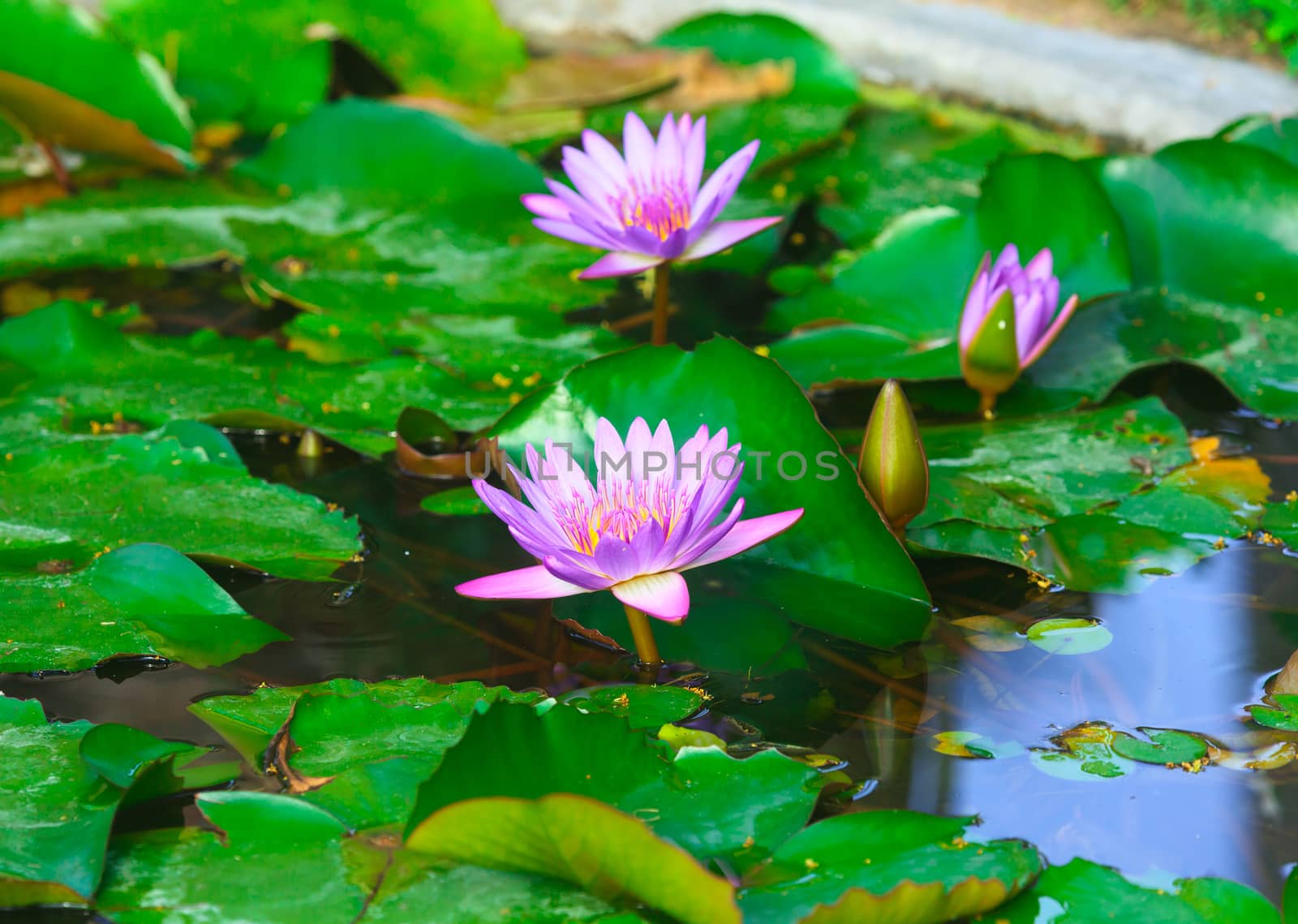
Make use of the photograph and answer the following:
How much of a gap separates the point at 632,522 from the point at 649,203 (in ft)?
2.24

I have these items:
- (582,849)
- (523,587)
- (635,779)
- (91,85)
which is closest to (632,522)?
(523,587)

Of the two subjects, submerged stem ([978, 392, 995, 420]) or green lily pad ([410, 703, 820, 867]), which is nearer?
green lily pad ([410, 703, 820, 867])

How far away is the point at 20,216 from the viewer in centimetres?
251

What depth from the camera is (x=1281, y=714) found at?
128 centimetres

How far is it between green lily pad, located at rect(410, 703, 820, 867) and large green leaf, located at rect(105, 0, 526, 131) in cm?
236

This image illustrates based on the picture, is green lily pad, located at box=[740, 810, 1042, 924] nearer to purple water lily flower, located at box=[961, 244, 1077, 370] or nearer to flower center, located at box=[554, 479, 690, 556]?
flower center, located at box=[554, 479, 690, 556]

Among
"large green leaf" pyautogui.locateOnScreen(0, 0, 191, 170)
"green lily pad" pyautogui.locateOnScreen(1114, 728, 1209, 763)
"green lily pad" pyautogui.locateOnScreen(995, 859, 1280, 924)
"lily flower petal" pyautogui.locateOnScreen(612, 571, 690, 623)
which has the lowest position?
"green lily pad" pyautogui.locateOnScreen(995, 859, 1280, 924)

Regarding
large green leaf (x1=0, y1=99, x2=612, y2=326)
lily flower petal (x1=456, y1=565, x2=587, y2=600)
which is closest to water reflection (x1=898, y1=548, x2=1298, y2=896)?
lily flower petal (x1=456, y1=565, x2=587, y2=600)

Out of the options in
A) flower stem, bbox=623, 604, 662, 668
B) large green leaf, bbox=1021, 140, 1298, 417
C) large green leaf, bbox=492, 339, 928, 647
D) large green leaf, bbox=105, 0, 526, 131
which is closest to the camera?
flower stem, bbox=623, 604, 662, 668

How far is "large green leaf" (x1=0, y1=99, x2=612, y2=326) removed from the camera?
2.21 m

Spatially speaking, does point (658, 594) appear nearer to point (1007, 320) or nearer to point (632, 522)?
point (632, 522)

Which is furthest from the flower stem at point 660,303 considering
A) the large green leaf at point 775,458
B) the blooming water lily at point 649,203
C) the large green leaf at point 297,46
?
the large green leaf at point 297,46

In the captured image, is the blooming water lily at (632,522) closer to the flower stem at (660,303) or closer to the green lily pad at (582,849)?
the green lily pad at (582,849)

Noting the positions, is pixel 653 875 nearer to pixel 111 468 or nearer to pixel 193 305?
pixel 111 468
